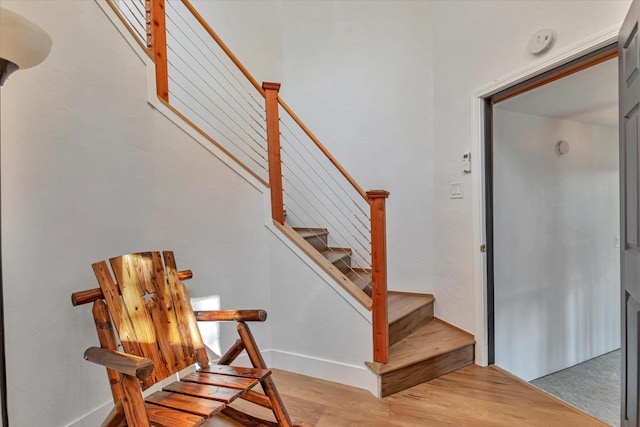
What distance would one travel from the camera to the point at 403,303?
2.73 meters

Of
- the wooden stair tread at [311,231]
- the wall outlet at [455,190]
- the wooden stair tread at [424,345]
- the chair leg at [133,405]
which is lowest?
the wooden stair tread at [424,345]

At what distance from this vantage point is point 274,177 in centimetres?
224

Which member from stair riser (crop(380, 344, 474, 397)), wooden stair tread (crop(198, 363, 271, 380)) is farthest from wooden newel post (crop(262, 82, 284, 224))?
stair riser (crop(380, 344, 474, 397))

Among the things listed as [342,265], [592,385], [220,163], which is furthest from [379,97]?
[592,385]

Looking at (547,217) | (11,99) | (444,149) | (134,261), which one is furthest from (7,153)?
(547,217)

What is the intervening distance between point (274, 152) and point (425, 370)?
71.8 inches

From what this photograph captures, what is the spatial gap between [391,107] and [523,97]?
111 cm

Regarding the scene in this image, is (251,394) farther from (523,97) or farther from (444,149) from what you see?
(523,97)

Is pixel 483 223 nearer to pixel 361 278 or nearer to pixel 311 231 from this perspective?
pixel 361 278

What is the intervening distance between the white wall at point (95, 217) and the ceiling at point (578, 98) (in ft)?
6.79

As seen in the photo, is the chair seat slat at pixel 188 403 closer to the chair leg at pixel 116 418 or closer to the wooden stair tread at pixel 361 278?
the chair leg at pixel 116 418

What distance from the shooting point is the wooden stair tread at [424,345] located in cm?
202

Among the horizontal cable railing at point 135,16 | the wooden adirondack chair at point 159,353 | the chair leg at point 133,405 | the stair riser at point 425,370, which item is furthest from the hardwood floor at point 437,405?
the horizontal cable railing at point 135,16

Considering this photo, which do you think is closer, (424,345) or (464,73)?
(424,345)
